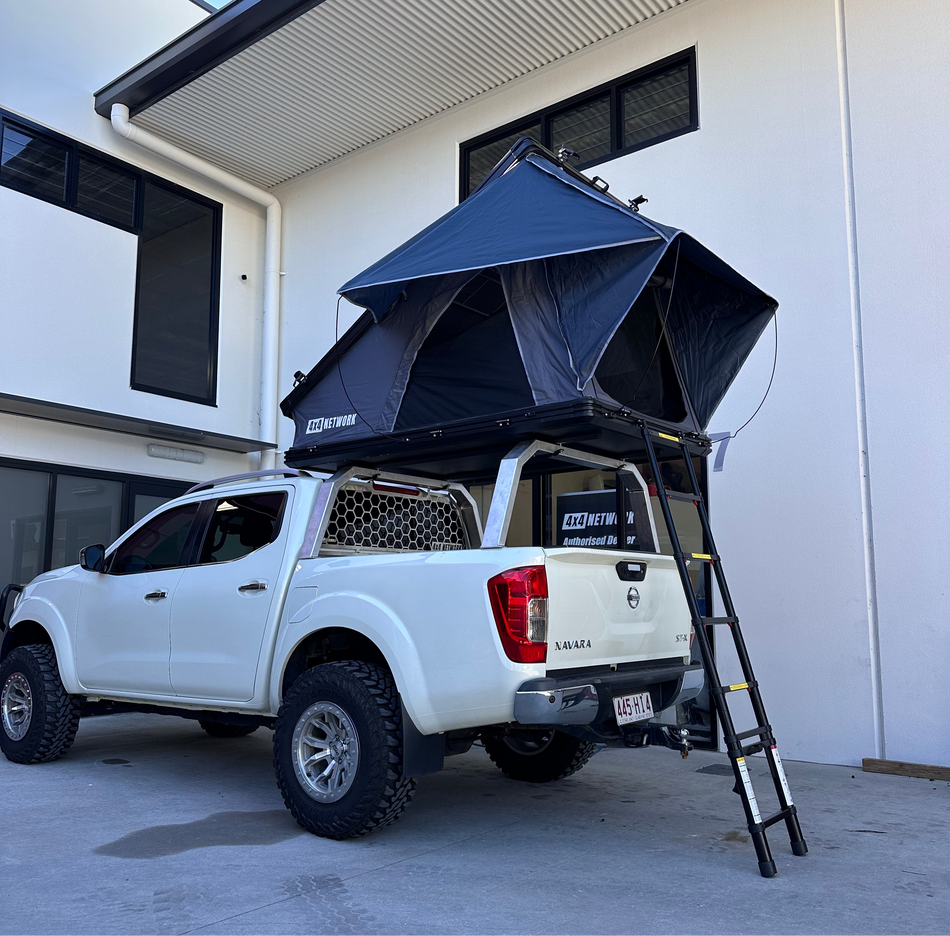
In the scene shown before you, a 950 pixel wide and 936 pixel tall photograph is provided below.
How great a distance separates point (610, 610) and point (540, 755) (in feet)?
6.04

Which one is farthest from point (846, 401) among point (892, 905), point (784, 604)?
point (892, 905)

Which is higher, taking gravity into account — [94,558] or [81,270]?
[81,270]

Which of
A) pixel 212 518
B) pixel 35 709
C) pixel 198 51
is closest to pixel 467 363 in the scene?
pixel 212 518

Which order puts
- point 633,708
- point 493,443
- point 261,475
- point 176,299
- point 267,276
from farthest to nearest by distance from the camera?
point 267,276, point 176,299, point 261,475, point 493,443, point 633,708

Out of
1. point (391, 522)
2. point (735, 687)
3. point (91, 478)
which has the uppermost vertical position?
point (91, 478)

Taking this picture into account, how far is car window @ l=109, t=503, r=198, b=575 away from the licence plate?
120 inches

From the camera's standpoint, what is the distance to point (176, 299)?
1123cm

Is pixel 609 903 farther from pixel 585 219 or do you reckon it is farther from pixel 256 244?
pixel 256 244

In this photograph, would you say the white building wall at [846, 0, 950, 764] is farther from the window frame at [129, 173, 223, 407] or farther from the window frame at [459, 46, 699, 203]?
the window frame at [129, 173, 223, 407]

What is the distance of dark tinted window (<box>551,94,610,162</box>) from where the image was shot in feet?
29.5

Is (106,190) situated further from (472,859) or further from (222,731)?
(472,859)

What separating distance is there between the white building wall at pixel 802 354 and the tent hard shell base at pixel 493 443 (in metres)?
2.23

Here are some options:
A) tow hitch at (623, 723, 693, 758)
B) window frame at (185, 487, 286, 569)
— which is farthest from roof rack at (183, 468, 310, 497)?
tow hitch at (623, 723, 693, 758)

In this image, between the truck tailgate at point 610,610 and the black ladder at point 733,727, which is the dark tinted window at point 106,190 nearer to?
the black ladder at point 733,727
